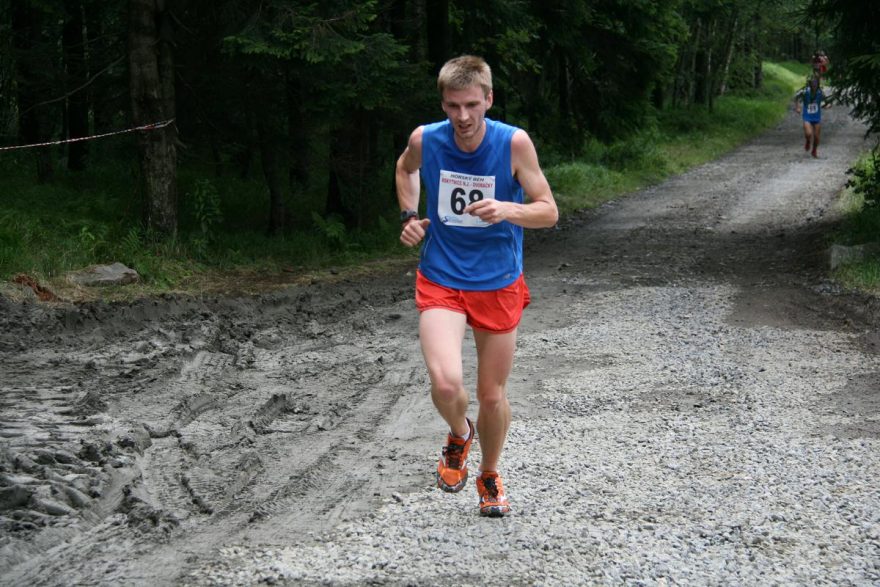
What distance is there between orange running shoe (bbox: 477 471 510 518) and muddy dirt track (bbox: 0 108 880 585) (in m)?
0.08

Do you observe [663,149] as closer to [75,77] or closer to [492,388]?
[75,77]

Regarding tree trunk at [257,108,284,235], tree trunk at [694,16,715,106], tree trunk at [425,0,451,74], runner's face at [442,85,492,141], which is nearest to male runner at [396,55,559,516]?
runner's face at [442,85,492,141]

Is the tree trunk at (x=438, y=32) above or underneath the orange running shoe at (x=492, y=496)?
above

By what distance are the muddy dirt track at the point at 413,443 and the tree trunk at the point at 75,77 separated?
5331 mm

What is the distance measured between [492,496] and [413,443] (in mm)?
1300

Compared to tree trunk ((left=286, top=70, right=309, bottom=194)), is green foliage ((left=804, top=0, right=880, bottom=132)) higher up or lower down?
higher up

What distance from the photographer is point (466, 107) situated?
4.75m

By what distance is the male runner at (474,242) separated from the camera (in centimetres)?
488

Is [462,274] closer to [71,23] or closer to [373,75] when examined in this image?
[373,75]

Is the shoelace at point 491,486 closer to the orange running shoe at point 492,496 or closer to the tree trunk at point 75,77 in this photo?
the orange running shoe at point 492,496

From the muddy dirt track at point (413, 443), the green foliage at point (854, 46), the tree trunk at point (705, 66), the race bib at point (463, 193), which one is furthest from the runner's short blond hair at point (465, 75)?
the tree trunk at point (705, 66)

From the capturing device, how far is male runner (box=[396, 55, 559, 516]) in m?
4.88

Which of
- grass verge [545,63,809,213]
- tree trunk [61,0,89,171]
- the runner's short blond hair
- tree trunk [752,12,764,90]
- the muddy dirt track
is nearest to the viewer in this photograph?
the muddy dirt track

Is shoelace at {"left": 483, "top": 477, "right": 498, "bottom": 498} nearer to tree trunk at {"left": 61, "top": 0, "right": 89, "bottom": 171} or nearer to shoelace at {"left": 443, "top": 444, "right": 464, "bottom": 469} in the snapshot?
shoelace at {"left": 443, "top": 444, "right": 464, "bottom": 469}
